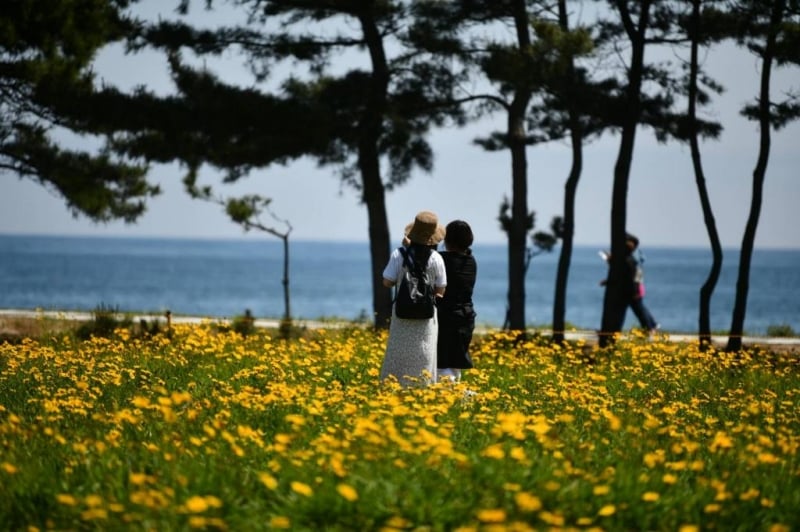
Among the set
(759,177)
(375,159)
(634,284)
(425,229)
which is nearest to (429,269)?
(425,229)

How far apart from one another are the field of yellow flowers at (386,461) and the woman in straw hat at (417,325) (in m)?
0.29

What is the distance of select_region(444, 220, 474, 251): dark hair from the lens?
9781 mm

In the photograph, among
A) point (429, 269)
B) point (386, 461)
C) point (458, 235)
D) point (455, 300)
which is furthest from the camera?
point (455, 300)

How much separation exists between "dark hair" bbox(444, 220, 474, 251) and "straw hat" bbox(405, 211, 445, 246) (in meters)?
0.45

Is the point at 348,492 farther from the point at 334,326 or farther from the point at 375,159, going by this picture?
the point at 375,159

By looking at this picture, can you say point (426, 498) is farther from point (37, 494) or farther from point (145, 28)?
point (145, 28)

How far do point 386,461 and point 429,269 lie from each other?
11.1 feet

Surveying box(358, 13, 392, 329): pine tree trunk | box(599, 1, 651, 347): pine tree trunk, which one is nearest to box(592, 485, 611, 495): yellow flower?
box(599, 1, 651, 347): pine tree trunk

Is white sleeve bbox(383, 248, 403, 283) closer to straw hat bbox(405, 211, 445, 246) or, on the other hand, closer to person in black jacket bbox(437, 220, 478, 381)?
straw hat bbox(405, 211, 445, 246)

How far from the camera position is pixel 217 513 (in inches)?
221

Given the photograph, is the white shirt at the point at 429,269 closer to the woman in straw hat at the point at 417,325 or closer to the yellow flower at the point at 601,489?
the woman in straw hat at the point at 417,325

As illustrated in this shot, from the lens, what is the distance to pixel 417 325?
370 inches

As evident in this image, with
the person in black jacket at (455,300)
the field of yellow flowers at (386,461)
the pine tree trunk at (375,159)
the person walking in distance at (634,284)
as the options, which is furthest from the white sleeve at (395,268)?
the pine tree trunk at (375,159)

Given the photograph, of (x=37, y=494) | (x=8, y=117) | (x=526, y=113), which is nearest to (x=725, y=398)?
(x=37, y=494)
